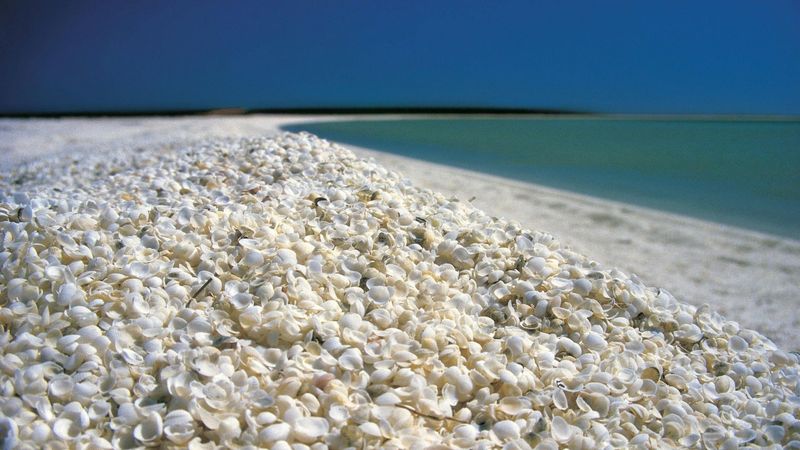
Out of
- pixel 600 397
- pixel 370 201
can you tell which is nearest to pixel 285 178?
pixel 370 201

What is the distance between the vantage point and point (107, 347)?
1.52 metres

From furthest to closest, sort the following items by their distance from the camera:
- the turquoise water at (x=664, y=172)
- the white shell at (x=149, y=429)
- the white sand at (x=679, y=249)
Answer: the turquoise water at (x=664, y=172), the white sand at (x=679, y=249), the white shell at (x=149, y=429)

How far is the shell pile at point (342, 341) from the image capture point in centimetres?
138

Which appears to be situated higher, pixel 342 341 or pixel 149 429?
pixel 342 341

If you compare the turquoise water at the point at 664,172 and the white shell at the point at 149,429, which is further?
the turquoise water at the point at 664,172

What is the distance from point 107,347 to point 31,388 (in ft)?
0.63

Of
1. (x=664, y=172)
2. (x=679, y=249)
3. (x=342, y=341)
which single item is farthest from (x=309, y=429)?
(x=664, y=172)

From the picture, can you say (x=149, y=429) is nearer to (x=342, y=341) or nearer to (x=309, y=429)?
(x=309, y=429)

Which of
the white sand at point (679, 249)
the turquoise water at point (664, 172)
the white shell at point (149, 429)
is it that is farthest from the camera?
the turquoise water at point (664, 172)

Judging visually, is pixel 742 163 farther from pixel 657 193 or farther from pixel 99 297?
pixel 99 297

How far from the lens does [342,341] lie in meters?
1.63

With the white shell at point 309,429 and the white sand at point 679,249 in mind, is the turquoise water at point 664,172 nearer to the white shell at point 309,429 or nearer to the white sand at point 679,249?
the white sand at point 679,249

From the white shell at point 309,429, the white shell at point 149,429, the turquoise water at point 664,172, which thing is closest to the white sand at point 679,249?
the turquoise water at point 664,172

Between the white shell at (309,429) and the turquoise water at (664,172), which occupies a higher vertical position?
the turquoise water at (664,172)
